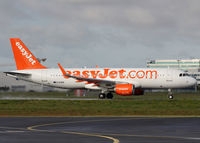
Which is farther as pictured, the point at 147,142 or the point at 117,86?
the point at 117,86

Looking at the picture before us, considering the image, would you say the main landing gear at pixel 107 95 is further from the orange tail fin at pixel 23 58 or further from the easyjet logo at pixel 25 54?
the easyjet logo at pixel 25 54

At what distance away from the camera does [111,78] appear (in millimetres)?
59156

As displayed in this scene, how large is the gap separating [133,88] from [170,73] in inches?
A: 238

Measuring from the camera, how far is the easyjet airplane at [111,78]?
58.0m

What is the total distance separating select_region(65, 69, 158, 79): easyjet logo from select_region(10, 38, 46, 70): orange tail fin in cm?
565

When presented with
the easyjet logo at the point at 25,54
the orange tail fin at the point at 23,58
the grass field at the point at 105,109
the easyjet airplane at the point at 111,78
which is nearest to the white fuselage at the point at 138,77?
the easyjet airplane at the point at 111,78

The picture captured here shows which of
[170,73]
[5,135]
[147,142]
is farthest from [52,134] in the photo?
[170,73]

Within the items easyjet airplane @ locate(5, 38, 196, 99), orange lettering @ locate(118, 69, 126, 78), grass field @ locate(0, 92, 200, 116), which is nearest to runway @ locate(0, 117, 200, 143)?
grass field @ locate(0, 92, 200, 116)

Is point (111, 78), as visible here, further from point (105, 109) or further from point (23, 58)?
point (105, 109)

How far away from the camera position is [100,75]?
5975 cm

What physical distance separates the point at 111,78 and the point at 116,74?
88 cm

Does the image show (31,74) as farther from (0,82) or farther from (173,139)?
(173,139)

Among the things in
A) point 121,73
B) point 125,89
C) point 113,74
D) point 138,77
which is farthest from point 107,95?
point 138,77

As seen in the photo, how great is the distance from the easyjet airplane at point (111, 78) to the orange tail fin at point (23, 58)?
0.91 metres
